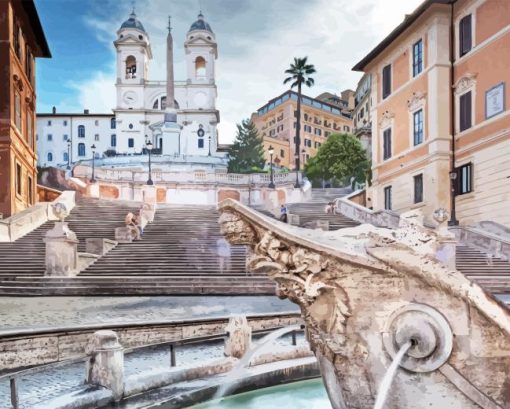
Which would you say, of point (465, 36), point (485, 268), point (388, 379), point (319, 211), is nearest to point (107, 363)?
point (388, 379)

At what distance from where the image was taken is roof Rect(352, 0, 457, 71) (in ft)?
75.0

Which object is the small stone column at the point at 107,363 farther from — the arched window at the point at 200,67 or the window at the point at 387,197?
the arched window at the point at 200,67

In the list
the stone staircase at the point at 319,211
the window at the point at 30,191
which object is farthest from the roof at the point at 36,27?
the stone staircase at the point at 319,211

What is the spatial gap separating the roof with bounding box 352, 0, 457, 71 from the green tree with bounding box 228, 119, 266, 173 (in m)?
28.0

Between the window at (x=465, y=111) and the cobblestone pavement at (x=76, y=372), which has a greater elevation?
the window at (x=465, y=111)

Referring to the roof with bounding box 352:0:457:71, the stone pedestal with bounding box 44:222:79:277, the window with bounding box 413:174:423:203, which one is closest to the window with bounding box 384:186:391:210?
the window with bounding box 413:174:423:203

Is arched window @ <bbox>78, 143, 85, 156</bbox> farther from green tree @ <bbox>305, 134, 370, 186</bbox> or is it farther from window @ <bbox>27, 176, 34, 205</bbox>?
window @ <bbox>27, 176, 34, 205</bbox>

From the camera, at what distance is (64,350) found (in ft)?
22.7

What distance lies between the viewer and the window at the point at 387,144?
27372mm

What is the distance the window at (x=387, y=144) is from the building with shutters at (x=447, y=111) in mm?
53

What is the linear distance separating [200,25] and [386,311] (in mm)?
74029

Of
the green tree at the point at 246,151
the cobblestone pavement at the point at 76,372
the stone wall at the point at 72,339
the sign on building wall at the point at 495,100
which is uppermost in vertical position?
the green tree at the point at 246,151

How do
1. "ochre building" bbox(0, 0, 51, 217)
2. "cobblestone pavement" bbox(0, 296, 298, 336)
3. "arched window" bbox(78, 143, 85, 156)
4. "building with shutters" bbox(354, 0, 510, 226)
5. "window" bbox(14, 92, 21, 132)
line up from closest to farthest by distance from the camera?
"cobblestone pavement" bbox(0, 296, 298, 336)
"building with shutters" bbox(354, 0, 510, 226)
"ochre building" bbox(0, 0, 51, 217)
"window" bbox(14, 92, 21, 132)
"arched window" bbox(78, 143, 85, 156)

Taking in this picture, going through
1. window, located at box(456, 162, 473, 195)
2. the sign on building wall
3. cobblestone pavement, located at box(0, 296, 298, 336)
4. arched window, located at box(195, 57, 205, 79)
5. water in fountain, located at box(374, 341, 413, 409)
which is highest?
arched window, located at box(195, 57, 205, 79)
